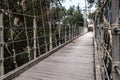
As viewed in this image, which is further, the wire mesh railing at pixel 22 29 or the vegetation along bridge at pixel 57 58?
the wire mesh railing at pixel 22 29

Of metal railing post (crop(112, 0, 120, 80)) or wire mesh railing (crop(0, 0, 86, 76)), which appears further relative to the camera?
wire mesh railing (crop(0, 0, 86, 76))

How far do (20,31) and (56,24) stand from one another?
12.0 feet

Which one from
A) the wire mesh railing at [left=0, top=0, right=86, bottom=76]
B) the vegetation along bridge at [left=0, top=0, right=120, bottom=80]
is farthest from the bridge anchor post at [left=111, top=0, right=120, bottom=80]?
the wire mesh railing at [left=0, top=0, right=86, bottom=76]

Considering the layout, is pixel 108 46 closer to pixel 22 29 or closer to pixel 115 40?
pixel 115 40

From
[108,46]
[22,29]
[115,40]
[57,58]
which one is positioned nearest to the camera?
[115,40]

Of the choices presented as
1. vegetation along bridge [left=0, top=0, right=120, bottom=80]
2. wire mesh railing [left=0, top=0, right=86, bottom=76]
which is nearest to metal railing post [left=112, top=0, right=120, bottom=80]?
vegetation along bridge [left=0, top=0, right=120, bottom=80]

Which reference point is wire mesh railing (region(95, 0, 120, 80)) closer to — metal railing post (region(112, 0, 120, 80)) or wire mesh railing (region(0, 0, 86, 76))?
metal railing post (region(112, 0, 120, 80))

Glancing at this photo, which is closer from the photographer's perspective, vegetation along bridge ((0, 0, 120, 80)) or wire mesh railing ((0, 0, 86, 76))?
vegetation along bridge ((0, 0, 120, 80))

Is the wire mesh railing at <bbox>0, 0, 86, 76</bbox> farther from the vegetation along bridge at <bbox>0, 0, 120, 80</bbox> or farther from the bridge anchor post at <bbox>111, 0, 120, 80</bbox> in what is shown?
the bridge anchor post at <bbox>111, 0, 120, 80</bbox>

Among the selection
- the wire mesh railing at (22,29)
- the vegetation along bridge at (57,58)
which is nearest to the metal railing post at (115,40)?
the vegetation along bridge at (57,58)

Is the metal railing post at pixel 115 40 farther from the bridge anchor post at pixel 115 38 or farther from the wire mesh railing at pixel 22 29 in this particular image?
the wire mesh railing at pixel 22 29

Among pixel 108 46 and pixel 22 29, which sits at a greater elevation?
pixel 22 29

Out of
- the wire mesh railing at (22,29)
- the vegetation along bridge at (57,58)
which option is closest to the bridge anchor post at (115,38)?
the vegetation along bridge at (57,58)

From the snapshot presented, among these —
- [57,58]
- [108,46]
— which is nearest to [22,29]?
[57,58]
